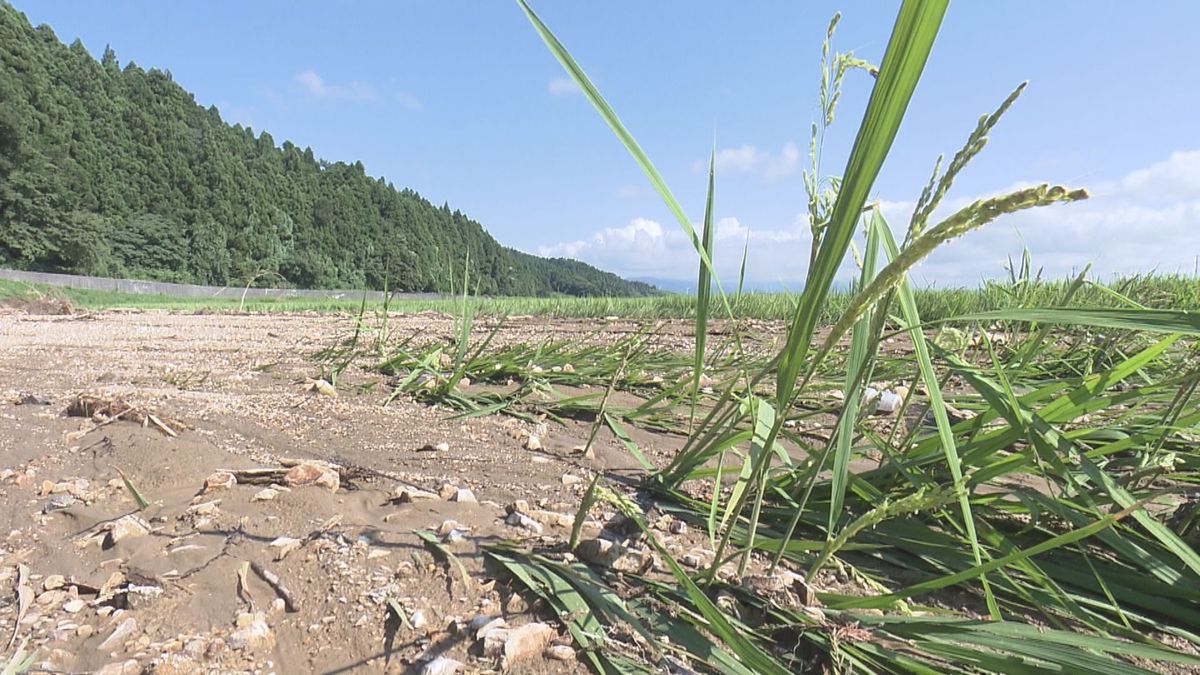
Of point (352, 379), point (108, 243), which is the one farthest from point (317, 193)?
point (352, 379)

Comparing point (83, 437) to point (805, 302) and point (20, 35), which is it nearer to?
point (805, 302)

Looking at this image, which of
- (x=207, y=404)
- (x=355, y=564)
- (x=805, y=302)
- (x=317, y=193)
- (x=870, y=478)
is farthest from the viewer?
(x=317, y=193)

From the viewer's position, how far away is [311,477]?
1.27m

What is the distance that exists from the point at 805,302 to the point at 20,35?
56161mm

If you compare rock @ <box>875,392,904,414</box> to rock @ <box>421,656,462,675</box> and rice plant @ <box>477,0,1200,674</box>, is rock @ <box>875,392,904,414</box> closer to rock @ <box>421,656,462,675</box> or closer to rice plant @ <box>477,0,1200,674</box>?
rice plant @ <box>477,0,1200,674</box>

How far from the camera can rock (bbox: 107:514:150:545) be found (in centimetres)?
104

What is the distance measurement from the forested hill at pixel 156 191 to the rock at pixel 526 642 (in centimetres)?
2299

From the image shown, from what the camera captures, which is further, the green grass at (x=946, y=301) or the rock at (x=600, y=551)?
the green grass at (x=946, y=301)

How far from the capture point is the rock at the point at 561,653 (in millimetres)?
795

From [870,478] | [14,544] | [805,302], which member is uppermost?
[805,302]

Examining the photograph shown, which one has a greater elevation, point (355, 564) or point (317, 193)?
point (317, 193)

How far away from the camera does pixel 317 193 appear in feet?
198

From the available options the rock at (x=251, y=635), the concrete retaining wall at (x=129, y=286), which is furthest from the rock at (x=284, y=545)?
the concrete retaining wall at (x=129, y=286)

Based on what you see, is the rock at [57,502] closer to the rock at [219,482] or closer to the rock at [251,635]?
the rock at [219,482]
